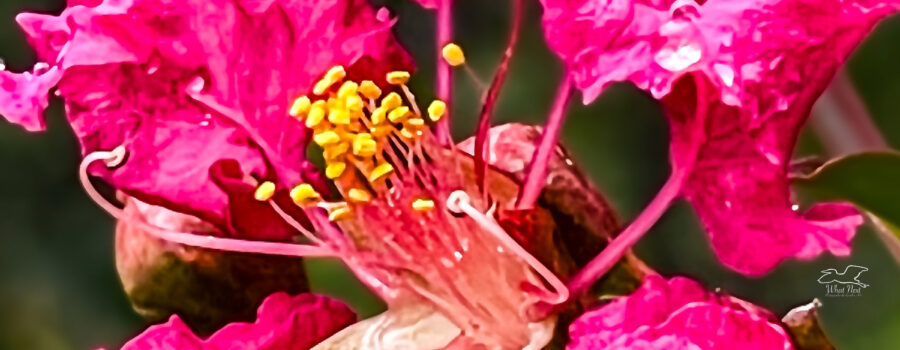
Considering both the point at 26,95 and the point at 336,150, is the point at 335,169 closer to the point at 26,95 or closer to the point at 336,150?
the point at 336,150

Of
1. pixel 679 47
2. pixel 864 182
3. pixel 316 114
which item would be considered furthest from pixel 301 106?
pixel 864 182

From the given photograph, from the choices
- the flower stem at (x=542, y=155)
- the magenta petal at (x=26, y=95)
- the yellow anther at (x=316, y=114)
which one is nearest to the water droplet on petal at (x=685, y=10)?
the flower stem at (x=542, y=155)

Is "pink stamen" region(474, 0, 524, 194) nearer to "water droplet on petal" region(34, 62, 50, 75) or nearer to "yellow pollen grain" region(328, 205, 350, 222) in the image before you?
"yellow pollen grain" region(328, 205, 350, 222)

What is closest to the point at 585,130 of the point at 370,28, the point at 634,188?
the point at 634,188

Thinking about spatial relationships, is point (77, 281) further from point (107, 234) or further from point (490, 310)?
point (490, 310)

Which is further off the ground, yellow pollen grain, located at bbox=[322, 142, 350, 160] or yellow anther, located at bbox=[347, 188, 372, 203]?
yellow pollen grain, located at bbox=[322, 142, 350, 160]

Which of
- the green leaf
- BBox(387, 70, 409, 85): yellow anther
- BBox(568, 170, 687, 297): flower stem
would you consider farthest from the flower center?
the green leaf
